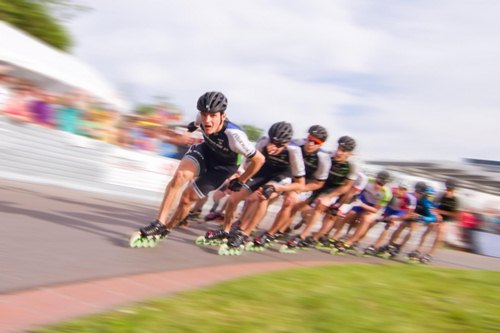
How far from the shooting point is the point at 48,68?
18438 millimetres

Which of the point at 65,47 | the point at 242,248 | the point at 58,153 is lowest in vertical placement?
the point at 242,248

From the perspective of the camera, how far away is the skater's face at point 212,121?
641cm

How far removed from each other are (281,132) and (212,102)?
1599 mm

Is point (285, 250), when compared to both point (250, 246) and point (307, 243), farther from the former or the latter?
point (307, 243)

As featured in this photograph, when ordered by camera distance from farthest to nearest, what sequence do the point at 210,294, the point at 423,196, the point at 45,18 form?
the point at 45,18
the point at 423,196
the point at 210,294

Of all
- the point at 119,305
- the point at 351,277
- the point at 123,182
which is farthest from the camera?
the point at 123,182

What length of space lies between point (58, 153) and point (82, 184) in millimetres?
915

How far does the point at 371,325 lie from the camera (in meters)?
4.09

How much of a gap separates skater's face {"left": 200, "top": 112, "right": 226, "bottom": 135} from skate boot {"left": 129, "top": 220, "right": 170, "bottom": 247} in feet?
3.99

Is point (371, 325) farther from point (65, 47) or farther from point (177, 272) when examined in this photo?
point (65, 47)

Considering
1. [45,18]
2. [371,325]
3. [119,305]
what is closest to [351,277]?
[371,325]

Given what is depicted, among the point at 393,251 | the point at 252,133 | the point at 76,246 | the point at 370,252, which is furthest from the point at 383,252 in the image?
the point at 252,133

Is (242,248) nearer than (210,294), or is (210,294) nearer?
(210,294)

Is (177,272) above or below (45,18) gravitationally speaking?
below
